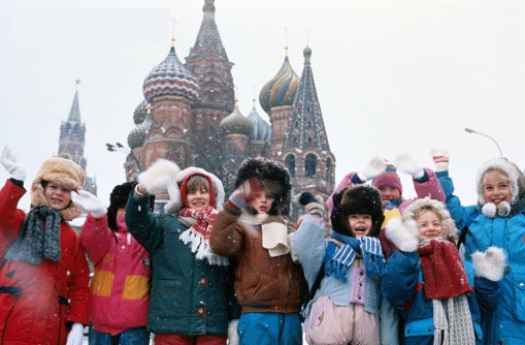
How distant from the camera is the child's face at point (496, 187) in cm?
360

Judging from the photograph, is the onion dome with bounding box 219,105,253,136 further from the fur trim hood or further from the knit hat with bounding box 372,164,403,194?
the fur trim hood

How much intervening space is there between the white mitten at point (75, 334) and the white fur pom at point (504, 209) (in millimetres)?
2560

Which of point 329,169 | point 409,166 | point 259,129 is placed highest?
point 259,129

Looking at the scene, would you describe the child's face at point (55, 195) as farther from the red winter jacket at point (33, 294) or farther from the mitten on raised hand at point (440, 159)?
the mitten on raised hand at point (440, 159)

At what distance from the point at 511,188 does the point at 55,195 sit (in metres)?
2.76

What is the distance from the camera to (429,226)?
11.0 ft

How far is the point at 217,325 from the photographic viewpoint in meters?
3.30

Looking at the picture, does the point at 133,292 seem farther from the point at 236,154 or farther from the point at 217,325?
the point at 236,154


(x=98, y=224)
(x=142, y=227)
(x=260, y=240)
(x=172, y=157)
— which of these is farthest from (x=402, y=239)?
(x=172, y=157)

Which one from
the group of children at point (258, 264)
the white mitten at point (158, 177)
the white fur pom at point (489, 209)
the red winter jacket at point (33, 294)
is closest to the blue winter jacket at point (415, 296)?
the group of children at point (258, 264)

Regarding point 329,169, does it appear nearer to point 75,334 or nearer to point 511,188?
point 511,188

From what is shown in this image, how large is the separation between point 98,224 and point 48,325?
0.63 meters

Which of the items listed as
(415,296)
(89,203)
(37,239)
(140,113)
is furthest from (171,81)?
(415,296)

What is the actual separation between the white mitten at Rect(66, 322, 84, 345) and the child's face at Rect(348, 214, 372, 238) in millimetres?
1657
